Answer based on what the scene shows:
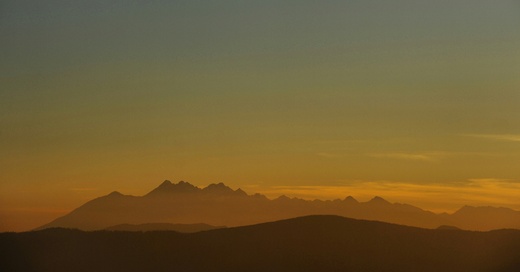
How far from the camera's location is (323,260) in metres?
26.3

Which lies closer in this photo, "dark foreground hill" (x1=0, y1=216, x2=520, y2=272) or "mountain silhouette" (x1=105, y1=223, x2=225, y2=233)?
"dark foreground hill" (x1=0, y1=216, x2=520, y2=272)

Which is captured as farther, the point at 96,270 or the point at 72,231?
the point at 72,231

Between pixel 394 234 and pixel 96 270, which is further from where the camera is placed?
pixel 394 234

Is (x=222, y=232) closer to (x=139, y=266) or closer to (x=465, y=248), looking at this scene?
(x=139, y=266)

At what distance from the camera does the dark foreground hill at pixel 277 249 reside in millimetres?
25953

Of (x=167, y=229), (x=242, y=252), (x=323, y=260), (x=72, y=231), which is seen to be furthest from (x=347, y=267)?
(x=72, y=231)

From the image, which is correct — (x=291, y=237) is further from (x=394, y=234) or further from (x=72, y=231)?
(x=72, y=231)

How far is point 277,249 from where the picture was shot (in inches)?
1053

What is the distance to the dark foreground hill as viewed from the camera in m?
26.0

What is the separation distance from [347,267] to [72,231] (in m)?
7.26

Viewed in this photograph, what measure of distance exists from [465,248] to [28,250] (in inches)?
445

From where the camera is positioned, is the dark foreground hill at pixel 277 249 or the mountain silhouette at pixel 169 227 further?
Result: the mountain silhouette at pixel 169 227

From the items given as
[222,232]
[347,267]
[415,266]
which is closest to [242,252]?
[222,232]

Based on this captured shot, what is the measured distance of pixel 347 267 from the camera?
26359 millimetres
